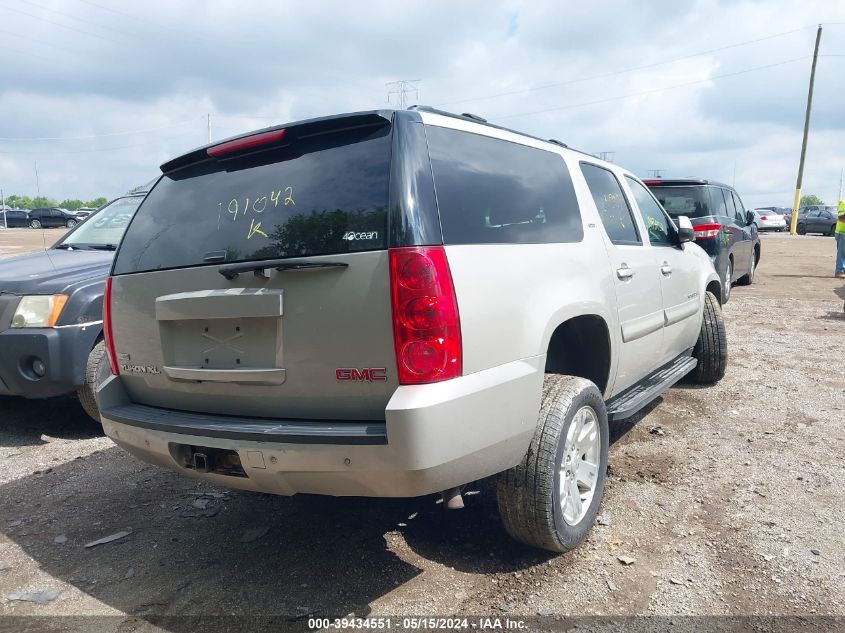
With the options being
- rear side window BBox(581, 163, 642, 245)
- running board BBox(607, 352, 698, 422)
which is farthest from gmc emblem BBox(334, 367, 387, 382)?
rear side window BBox(581, 163, 642, 245)

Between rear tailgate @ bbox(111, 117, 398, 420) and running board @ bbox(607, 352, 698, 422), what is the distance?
1.72 meters

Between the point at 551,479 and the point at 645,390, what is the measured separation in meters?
1.61

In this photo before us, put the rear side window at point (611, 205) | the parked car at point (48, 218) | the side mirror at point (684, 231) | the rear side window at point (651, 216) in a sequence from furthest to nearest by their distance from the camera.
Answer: the parked car at point (48, 218) → the side mirror at point (684, 231) → the rear side window at point (651, 216) → the rear side window at point (611, 205)

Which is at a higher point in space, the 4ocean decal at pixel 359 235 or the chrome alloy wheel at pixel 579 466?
the 4ocean decal at pixel 359 235

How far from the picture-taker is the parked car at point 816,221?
33.0 metres

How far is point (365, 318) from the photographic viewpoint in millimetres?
2320

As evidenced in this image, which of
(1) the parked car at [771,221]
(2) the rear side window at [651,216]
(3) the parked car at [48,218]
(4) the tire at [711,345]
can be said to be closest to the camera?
(2) the rear side window at [651,216]

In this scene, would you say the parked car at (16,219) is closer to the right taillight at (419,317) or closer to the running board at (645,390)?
the running board at (645,390)

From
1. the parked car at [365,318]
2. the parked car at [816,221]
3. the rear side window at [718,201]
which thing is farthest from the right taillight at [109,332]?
the parked car at [816,221]

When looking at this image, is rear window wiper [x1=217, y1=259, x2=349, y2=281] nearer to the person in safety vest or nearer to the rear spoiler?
the rear spoiler

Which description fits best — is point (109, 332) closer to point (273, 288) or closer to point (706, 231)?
point (273, 288)

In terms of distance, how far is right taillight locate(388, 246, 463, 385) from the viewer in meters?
2.28

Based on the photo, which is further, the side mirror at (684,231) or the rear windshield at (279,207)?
the side mirror at (684,231)

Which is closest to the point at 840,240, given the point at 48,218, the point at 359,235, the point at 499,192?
the point at 499,192
